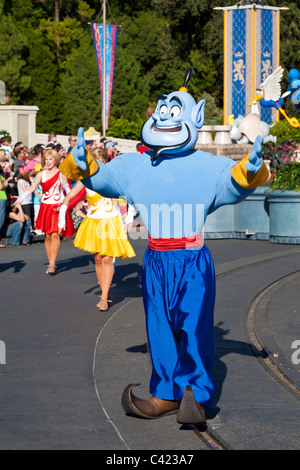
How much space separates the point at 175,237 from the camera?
5.14 metres

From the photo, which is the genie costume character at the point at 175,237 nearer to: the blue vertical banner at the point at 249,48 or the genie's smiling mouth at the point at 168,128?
the genie's smiling mouth at the point at 168,128

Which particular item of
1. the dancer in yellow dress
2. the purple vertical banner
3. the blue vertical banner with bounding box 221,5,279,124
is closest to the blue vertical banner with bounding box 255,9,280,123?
the blue vertical banner with bounding box 221,5,279,124

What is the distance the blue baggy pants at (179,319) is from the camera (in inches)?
195

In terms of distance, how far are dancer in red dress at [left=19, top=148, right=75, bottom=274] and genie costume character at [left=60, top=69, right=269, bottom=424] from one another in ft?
18.3

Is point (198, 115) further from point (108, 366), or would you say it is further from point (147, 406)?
point (108, 366)

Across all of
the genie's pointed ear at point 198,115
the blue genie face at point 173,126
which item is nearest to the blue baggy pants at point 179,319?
the blue genie face at point 173,126

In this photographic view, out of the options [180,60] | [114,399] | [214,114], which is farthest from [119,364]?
[180,60]

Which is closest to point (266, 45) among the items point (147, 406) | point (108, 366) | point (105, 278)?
point (105, 278)

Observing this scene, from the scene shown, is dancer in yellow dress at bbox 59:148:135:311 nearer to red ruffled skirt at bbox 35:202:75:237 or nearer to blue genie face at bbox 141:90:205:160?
red ruffled skirt at bbox 35:202:75:237

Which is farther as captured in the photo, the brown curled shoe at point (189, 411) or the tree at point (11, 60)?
the tree at point (11, 60)

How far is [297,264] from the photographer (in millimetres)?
11227

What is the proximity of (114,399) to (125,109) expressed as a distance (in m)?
38.3

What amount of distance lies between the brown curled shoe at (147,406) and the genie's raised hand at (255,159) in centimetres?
145

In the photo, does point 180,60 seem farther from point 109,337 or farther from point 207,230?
point 109,337
